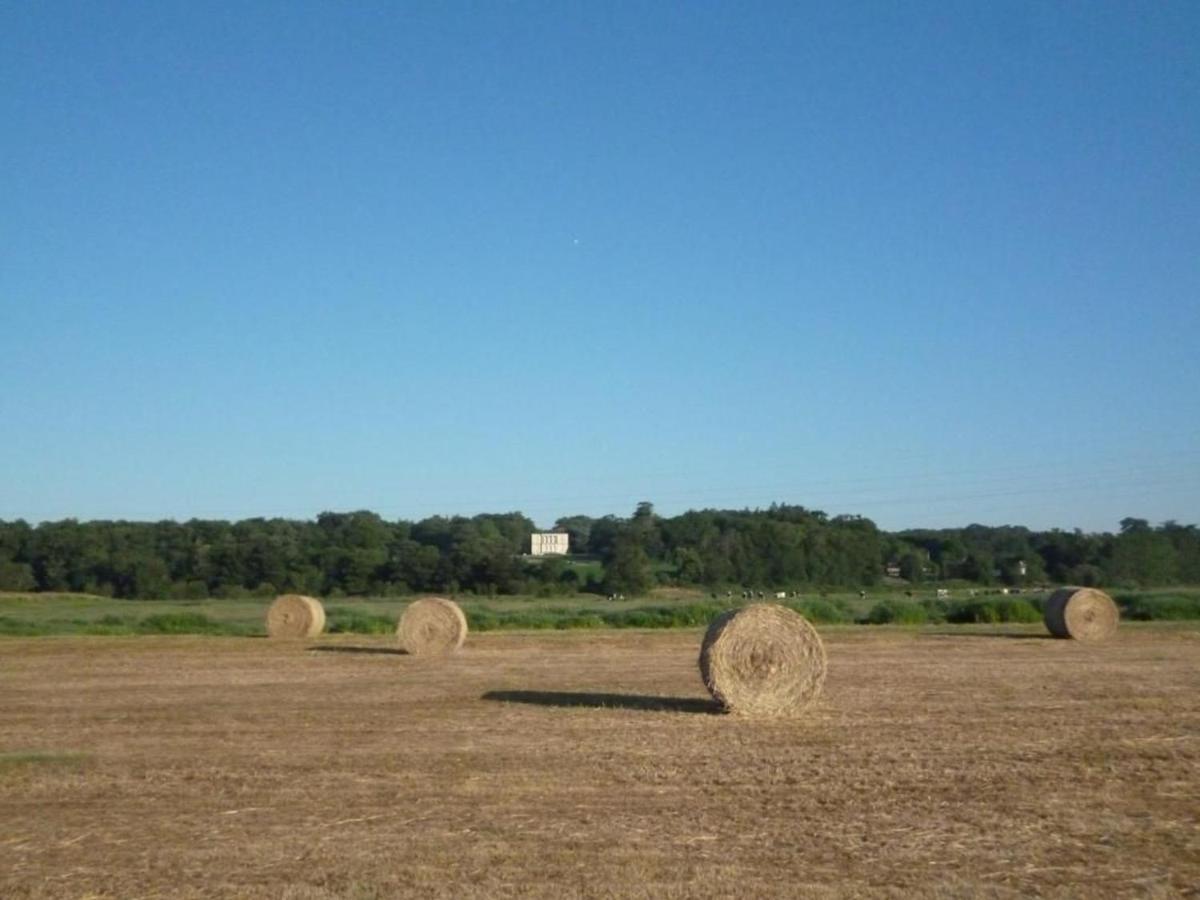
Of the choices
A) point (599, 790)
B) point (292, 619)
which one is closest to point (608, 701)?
point (599, 790)

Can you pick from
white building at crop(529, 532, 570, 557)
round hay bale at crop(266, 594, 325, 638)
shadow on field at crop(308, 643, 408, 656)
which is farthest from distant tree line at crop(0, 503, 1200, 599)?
shadow on field at crop(308, 643, 408, 656)

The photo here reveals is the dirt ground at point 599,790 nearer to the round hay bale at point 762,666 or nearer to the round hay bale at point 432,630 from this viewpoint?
the round hay bale at point 762,666

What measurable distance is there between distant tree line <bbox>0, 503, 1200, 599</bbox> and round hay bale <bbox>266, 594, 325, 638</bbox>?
94.8 ft

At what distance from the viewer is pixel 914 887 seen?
809 centimetres

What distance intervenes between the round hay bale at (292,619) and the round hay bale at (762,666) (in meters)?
20.1

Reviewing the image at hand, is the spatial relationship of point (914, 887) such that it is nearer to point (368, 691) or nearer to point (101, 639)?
point (368, 691)

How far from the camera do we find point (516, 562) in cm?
6612

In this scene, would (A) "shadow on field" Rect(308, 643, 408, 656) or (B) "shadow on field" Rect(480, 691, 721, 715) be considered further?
(A) "shadow on field" Rect(308, 643, 408, 656)

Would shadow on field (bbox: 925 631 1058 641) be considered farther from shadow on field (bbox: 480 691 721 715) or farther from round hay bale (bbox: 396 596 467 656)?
shadow on field (bbox: 480 691 721 715)

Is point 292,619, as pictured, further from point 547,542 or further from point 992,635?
point 547,542

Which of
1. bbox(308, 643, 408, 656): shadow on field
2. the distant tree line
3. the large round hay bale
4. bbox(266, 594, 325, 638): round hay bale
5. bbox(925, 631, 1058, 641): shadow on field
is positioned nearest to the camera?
Answer: bbox(308, 643, 408, 656): shadow on field

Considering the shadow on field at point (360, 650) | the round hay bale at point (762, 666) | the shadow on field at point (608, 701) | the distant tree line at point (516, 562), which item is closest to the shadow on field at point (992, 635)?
the shadow on field at point (360, 650)

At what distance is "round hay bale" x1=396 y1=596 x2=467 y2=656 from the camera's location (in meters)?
29.5

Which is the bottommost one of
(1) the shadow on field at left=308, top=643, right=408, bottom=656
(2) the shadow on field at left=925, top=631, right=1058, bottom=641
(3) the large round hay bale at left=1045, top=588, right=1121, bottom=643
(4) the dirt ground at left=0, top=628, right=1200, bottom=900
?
(4) the dirt ground at left=0, top=628, right=1200, bottom=900
